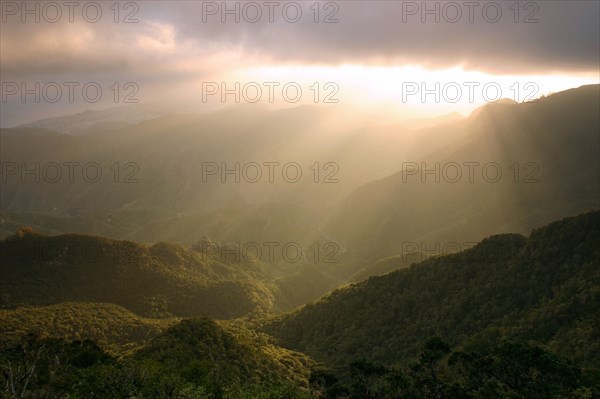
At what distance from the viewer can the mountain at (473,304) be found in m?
65.7

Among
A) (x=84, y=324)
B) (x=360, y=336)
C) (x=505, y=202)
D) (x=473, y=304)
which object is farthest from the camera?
(x=505, y=202)

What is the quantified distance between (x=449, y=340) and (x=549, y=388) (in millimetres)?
31256

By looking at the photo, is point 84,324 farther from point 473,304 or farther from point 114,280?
point 473,304

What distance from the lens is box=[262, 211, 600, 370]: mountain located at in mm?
65688

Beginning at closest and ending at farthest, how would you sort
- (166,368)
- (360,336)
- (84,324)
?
1. (166,368)
2. (360,336)
3. (84,324)

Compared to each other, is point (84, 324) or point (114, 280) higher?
point (114, 280)

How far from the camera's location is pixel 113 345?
77.5 m

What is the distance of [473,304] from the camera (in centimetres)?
7962

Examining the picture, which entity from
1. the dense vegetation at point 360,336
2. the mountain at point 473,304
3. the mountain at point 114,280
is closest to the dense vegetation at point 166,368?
the dense vegetation at point 360,336

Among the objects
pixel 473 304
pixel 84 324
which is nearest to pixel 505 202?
pixel 473 304

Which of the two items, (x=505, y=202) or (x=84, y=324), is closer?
(x=84, y=324)

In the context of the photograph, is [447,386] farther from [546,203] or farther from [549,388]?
[546,203]

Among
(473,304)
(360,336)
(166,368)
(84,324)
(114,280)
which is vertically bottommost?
(360,336)

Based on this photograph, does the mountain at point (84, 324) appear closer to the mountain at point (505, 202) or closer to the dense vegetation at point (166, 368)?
the dense vegetation at point (166, 368)
